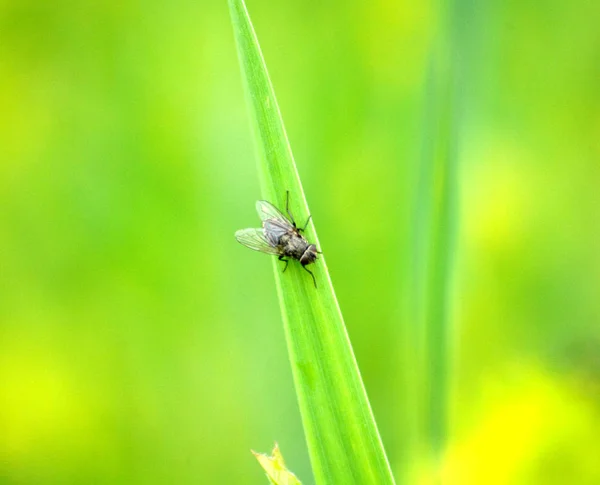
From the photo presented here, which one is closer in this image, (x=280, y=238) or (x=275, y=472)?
(x=275, y=472)

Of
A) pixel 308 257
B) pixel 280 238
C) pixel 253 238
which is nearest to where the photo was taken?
pixel 308 257

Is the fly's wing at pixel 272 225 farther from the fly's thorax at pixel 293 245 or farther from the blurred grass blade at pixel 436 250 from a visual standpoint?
the blurred grass blade at pixel 436 250

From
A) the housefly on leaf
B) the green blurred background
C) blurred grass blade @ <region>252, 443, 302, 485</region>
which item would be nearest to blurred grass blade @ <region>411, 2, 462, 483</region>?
the green blurred background

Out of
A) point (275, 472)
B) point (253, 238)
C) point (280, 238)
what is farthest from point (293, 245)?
point (275, 472)

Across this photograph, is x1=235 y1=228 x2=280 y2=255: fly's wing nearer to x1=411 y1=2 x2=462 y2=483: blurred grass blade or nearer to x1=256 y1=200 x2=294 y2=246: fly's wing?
x1=256 y1=200 x2=294 y2=246: fly's wing

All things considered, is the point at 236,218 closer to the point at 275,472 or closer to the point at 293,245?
the point at 293,245

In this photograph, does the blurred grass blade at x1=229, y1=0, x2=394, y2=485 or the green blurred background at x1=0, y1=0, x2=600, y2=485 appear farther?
the green blurred background at x1=0, y1=0, x2=600, y2=485

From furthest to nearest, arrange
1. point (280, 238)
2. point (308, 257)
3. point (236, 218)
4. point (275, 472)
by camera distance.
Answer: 1. point (236, 218)
2. point (280, 238)
3. point (308, 257)
4. point (275, 472)
